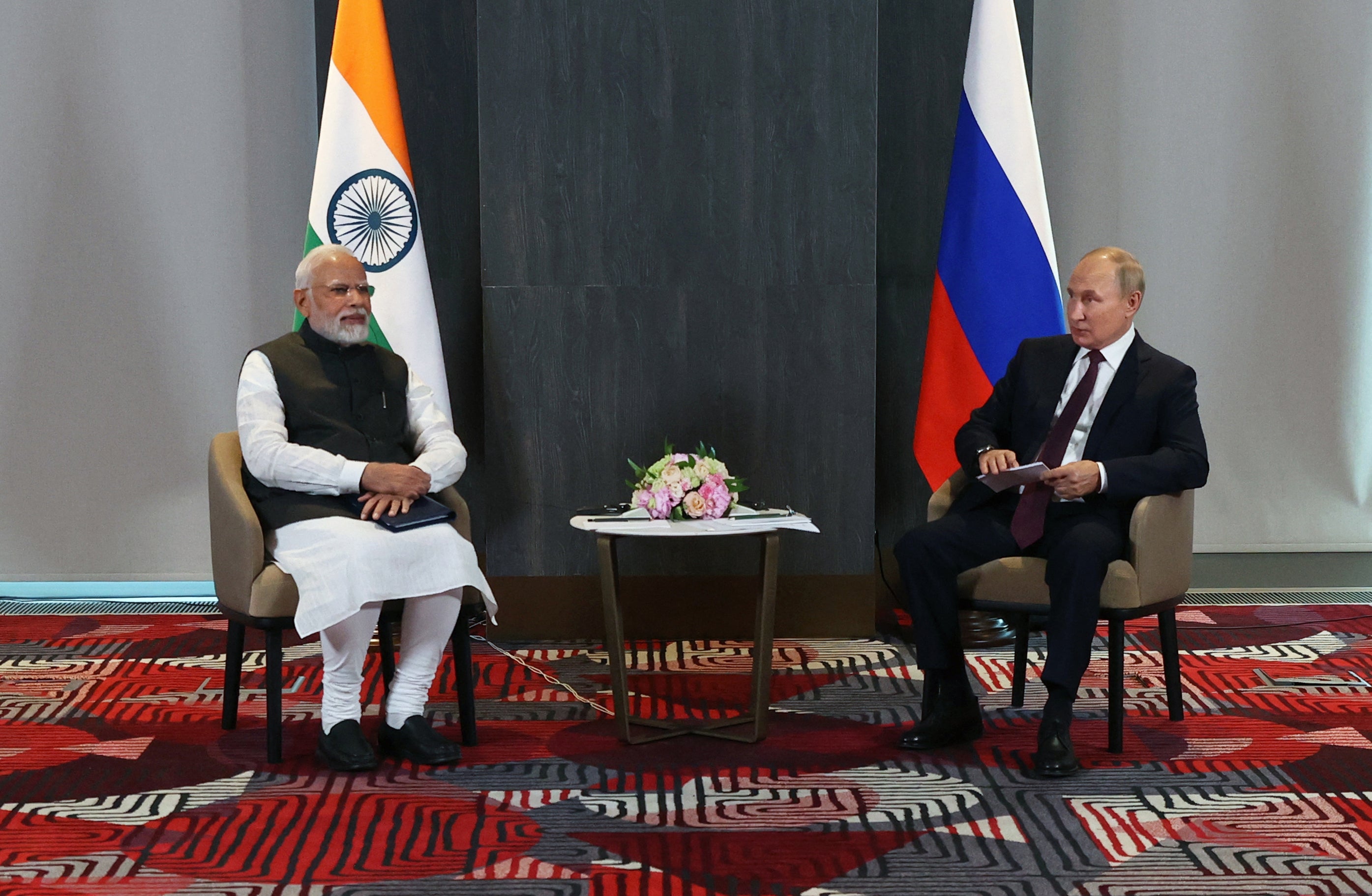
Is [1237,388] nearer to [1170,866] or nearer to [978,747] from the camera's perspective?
[978,747]

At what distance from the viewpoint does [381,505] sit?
10.3ft

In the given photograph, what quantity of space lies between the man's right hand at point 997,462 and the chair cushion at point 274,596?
1767 mm

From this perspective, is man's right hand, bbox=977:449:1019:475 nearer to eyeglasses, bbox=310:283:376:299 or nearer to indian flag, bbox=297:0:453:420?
eyeglasses, bbox=310:283:376:299

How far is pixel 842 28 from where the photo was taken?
164 inches

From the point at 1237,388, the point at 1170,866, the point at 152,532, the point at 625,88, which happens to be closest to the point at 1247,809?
the point at 1170,866

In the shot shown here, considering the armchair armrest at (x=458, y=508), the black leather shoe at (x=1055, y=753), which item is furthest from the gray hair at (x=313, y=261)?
the black leather shoe at (x=1055, y=753)

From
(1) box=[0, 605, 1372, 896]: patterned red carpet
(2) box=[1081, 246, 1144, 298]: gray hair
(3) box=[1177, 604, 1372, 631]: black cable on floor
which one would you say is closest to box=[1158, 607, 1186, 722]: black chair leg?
(1) box=[0, 605, 1372, 896]: patterned red carpet

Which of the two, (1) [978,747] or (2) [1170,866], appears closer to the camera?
(2) [1170,866]

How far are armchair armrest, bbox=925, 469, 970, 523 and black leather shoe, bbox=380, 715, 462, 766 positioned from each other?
1.41 metres

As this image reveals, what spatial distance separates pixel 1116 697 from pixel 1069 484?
54 cm

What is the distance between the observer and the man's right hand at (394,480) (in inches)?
124

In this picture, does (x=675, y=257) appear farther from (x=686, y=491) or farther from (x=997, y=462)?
(x=997, y=462)

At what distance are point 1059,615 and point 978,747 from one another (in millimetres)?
417

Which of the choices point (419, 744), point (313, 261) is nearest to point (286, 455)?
point (313, 261)
